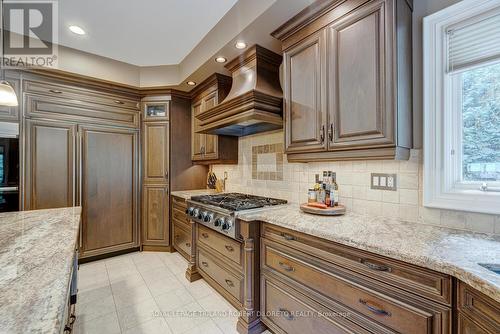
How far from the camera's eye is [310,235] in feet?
4.65

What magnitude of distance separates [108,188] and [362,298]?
3268mm

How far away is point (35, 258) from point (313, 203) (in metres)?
1.70

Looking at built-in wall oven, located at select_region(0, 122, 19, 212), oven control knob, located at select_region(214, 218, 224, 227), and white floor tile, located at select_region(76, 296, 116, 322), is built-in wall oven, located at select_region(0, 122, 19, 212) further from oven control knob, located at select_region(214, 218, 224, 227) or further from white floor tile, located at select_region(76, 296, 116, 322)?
oven control knob, located at select_region(214, 218, 224, 227)

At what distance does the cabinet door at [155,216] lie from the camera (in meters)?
3.41

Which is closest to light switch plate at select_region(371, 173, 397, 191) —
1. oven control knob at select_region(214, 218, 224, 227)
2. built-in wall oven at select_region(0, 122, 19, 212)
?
oven control knob at select_region(214, 218, 224, 227)

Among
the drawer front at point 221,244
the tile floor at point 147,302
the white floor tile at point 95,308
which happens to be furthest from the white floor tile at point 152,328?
the drawer front at point 221,244

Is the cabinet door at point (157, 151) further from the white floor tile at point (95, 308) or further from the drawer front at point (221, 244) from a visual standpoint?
the white floor tile at point (95, 308)

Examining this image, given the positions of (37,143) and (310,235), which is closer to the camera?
(310,235)

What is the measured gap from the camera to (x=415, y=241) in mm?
1158

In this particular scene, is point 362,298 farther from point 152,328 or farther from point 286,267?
point 152,328

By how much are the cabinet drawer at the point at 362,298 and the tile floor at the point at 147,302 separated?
812 mm

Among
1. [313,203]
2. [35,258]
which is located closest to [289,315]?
[313,203]

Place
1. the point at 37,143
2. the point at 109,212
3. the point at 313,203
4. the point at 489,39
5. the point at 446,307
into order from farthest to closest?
the point at 109,212, the point at 37,143, the point at 313,203, the point at 489,39, the point at 446,307

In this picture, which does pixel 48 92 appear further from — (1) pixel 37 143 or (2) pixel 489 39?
(2) pixel 489 39
